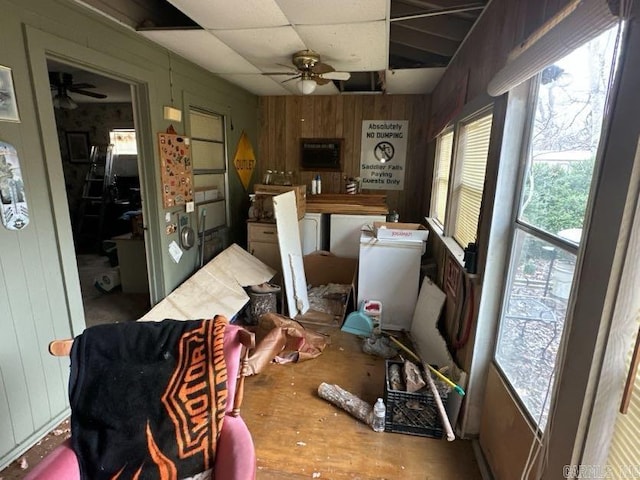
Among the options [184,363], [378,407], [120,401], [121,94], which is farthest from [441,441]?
[121,94]

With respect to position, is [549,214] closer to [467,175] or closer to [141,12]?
[467,175]

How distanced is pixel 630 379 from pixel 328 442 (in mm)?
1559

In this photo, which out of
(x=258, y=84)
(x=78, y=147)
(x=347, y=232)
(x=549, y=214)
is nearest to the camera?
(x=549, y=214)

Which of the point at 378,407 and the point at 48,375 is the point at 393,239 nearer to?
the point at 378,407

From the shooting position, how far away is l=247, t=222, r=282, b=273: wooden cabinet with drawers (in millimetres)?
3863

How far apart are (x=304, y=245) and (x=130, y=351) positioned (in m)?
3.04

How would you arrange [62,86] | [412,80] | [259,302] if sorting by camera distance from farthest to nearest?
[62,86] → [412,80] → [259,302]

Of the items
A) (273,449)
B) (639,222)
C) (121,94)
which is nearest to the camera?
(639,222)

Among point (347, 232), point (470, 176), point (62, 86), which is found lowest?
point (347, 232)

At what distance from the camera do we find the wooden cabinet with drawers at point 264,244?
3.86m

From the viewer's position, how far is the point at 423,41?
2.80 meters

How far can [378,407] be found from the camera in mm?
2051

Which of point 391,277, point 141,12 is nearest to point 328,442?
point 391,277

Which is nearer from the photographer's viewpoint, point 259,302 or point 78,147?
point 259,302
